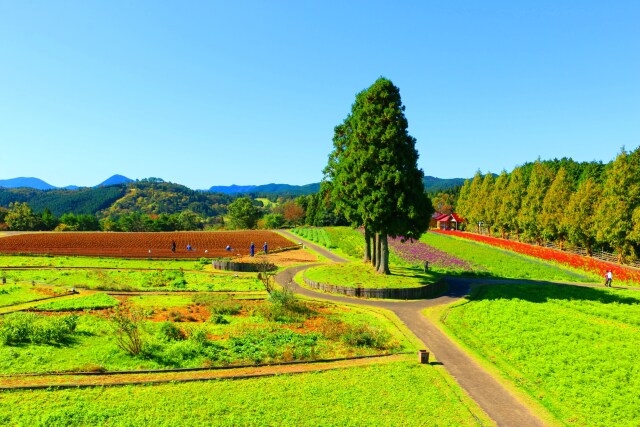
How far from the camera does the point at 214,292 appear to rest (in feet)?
106

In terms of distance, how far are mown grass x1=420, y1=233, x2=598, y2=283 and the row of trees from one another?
10.4m

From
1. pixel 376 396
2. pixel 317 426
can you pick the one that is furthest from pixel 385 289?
pixel 317 426

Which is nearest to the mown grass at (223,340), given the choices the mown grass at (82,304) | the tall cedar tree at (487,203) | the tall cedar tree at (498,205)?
the mown grass at (82,304)

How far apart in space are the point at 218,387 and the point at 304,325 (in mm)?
8900

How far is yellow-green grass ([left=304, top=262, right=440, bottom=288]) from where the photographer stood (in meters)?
32.0

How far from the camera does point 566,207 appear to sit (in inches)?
2537

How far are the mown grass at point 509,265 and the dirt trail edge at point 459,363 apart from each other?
13.5 metres

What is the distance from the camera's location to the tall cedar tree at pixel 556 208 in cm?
6656

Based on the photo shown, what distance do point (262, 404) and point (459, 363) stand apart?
964 centimetres

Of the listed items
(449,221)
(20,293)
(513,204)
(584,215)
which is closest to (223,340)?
(20,293)

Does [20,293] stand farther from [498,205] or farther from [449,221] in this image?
[449,221]

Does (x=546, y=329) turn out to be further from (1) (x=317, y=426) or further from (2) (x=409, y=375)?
(1) (x=317, y=426)

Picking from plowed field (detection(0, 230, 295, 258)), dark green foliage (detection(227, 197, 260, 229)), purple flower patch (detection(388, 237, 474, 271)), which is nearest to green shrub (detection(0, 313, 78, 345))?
purple flower patch (detection(388, 237, 474, 271))

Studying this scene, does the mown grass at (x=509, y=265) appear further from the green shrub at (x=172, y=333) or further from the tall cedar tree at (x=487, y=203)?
the green shrub at (x=172, y=333)
